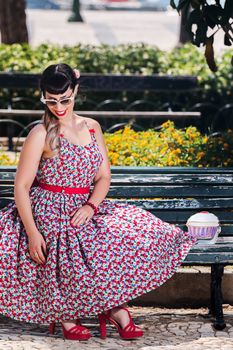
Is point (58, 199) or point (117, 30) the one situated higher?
point (58, 199)

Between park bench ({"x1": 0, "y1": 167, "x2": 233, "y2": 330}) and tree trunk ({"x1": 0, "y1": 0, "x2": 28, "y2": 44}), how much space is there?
862 cm

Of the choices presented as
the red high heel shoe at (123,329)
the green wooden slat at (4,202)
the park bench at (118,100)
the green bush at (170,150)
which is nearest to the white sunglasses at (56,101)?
the green wooden slat at (4,202)

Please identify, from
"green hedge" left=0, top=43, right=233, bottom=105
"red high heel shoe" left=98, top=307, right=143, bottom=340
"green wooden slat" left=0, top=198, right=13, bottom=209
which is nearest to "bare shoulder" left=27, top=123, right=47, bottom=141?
"green wooden slat" left=0, top=198, right=13, bottom=209

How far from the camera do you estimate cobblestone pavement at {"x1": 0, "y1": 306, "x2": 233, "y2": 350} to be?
19.0 ft

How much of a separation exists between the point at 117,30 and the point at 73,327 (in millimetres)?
33758

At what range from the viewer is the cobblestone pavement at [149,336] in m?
5.80

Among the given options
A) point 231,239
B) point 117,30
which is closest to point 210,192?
point 231,239

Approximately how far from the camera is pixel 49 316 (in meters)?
5.86

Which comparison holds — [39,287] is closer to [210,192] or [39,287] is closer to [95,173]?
[95,173]

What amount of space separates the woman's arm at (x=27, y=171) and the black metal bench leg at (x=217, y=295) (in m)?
1.00

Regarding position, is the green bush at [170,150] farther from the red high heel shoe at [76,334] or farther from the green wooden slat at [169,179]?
the red high heel shoe at [76,334]

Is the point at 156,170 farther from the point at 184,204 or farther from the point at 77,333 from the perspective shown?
the point at 77,333

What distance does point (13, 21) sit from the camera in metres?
15.5

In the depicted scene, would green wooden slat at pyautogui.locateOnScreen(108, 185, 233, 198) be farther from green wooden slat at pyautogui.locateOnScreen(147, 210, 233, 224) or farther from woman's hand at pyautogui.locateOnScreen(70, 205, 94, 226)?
woman's hand at pyautogui.locateOnScreen(70, 205, 94, 226)
